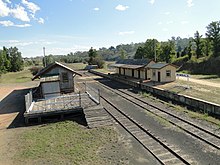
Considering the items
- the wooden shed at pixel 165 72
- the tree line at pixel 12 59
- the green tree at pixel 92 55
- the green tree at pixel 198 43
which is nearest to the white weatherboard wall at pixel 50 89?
the wooden shed at pixel 165 72

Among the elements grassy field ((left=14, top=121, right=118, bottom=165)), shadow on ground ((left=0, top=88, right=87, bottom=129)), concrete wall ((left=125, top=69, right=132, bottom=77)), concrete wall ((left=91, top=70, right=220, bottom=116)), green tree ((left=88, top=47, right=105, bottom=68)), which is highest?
green tree ((left=88, top=47, right=105, bottom=68))

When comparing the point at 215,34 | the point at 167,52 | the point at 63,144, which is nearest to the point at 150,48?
the point at 167,52

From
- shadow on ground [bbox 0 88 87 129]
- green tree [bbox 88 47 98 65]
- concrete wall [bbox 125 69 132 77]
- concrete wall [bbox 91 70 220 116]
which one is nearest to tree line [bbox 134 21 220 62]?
concrete wall [bbox 125 69 132 77]

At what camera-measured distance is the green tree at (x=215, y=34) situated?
155 ft

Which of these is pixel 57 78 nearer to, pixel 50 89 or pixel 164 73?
pixel 50 89

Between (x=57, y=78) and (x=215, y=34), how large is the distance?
39.9m

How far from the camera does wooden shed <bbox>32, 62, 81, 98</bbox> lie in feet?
73.9

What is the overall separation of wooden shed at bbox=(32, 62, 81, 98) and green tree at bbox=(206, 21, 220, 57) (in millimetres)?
35836

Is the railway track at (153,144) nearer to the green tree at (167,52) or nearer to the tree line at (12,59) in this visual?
the green tree at (167,52)

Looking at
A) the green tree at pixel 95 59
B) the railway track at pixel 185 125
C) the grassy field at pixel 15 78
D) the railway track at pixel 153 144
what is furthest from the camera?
the green tree at pixel 95 59

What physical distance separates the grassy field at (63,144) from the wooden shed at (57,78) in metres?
7.38

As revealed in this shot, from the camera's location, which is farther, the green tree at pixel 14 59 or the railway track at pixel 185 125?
the green tree at pixel 14 59

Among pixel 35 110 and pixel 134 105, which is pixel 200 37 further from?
pixel 35 110

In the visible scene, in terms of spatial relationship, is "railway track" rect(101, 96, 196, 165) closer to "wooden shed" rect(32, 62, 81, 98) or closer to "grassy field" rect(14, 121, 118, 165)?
"grassy field" rect(14, 121, 118, 165)
